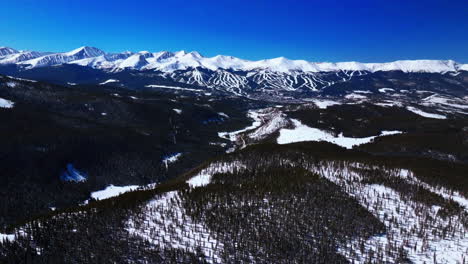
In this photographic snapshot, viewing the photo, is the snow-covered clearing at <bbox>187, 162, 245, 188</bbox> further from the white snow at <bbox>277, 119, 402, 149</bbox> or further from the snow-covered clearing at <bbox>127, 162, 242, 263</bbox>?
the white snow at <bbox>277, 119, 402, 149</bbox>

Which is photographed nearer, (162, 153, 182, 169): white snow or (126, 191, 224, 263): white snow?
(126, 191, 224, 263): white snow

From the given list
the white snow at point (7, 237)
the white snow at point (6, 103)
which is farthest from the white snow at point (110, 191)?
the white snow at point (6, 103)

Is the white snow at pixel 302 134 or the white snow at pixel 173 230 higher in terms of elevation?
the white snow at pixel 173 230

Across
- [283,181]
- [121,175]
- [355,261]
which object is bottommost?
[121,175]

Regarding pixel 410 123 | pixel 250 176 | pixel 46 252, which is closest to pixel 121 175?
pixel 250 176

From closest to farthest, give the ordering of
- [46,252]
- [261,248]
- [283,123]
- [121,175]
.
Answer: [46,252] < [261,248] < [121,175] < [283,123]

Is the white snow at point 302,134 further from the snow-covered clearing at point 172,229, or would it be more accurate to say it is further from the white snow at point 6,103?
the white snow at point 6,103

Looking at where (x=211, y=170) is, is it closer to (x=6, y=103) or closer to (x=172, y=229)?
(x=172, y=229)

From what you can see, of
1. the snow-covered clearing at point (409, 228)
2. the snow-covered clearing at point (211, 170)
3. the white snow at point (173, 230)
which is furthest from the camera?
the snow-covered clearing at point (211, 170)

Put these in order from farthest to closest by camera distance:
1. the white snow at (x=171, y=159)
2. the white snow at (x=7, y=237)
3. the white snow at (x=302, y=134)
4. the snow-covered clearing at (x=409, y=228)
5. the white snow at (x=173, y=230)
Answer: the white snow at (x=302, y=134) < the white snow at (x=171, y=159) < the white snow at (x=173, y=230) < the white snow at (x=7, y=237) < the snow-covered clearing at (x=409, y=228)

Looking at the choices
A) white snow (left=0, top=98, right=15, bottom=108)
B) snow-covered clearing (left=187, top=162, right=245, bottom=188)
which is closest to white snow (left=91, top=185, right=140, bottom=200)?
snow-covered clearing (left=187, top=162, right=245, bottom=188)

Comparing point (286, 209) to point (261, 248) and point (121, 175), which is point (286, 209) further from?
point (121, 175)
